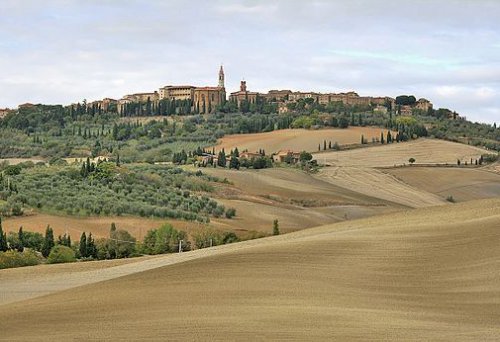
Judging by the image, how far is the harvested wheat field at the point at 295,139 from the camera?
145 meters

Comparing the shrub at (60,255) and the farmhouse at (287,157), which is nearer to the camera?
the shrub at (60,255)

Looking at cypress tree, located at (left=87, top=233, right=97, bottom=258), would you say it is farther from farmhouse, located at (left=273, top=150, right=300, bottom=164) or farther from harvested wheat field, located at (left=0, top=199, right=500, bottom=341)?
farmhouse, located at (left=273, top=150, right=300, bottom=164)

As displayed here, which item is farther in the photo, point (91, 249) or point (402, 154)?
point (402, 154)

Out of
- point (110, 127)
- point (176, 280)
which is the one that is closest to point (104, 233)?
point (176, 280)

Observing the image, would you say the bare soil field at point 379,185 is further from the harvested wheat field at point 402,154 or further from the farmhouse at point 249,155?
the farmhouse at point 249,155

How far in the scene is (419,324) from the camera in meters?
27.5

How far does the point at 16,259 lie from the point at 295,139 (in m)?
92.8

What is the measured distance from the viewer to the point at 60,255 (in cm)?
6347

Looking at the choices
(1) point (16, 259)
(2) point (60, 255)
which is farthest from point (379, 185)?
(1) point (16, 259)

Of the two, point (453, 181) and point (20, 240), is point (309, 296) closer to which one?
point (20, 240)

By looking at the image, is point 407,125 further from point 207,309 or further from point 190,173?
point 207,309

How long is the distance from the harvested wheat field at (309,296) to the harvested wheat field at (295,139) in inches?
3963

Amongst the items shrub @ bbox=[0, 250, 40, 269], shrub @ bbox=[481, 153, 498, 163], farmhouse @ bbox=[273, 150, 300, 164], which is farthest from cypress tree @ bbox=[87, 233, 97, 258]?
shrub @ bbox=[481, 153, 498, 163]

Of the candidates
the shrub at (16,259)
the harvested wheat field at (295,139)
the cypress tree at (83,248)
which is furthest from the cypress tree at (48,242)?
the harvested wheat field at (295,139)
